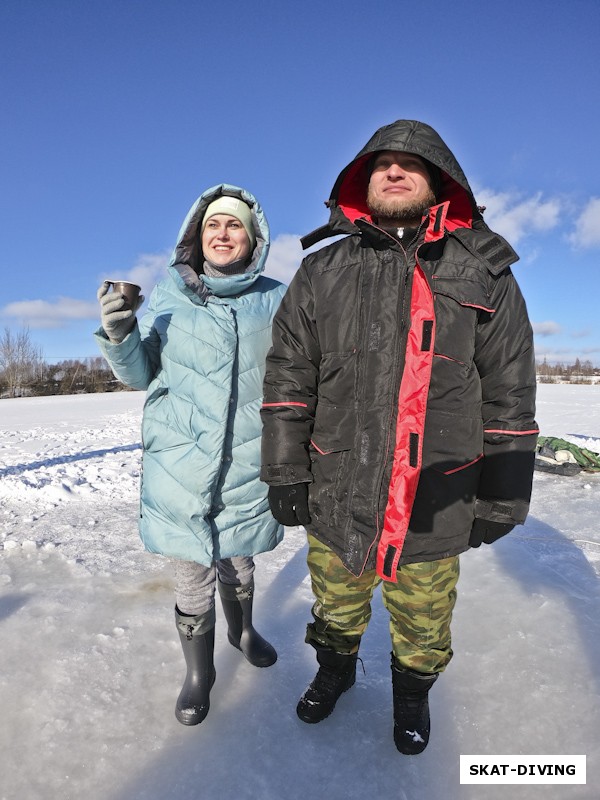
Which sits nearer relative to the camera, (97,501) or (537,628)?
(537,628)

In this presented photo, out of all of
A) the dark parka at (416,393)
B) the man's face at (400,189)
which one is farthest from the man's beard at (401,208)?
the dark parka at (416,393)

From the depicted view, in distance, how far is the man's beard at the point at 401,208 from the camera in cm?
172

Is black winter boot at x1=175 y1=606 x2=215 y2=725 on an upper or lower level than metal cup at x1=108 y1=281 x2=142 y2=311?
lower

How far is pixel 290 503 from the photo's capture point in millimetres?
1777

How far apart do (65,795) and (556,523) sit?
3.67 meters

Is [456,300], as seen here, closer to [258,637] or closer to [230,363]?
[230,363]

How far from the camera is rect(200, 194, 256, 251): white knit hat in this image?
198cm

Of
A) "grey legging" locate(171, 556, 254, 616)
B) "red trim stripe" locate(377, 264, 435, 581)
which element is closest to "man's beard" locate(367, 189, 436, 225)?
"red trim stripe" locate(377, 264, 435, 581)

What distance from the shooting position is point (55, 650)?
7.26 feet

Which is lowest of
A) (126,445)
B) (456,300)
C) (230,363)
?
(126,445)

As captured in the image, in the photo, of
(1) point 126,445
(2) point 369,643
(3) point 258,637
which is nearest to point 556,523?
(2) point 369,643

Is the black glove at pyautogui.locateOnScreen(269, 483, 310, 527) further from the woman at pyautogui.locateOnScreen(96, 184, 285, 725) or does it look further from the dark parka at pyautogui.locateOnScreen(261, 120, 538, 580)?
the woman at pyautogui.locateOnScreen(96, 184, 285, 725)

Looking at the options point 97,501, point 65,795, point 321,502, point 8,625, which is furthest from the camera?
point 97,501

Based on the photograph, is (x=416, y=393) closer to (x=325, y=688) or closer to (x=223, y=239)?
(x=223, y=239)
